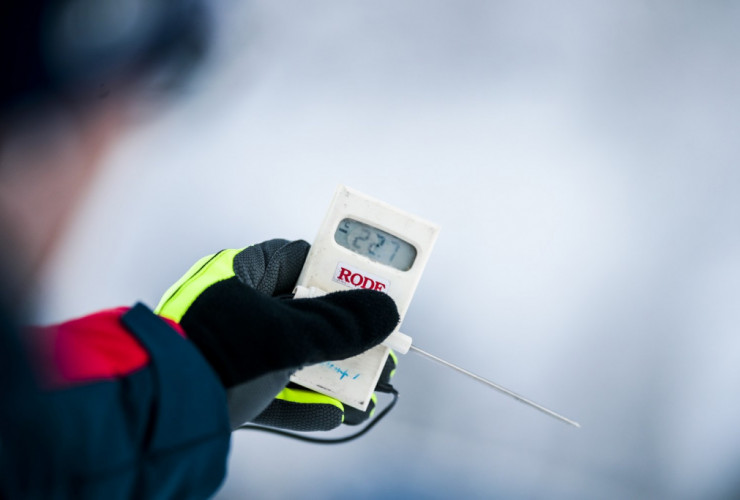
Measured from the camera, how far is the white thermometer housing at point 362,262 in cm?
82

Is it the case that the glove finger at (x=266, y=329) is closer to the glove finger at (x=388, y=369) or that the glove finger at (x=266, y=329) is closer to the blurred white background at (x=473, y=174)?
the glove finger at (x=388, y=369)

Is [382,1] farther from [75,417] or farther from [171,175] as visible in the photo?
[75,417]

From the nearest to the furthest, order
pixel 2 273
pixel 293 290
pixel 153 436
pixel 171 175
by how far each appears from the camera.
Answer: pixel 2 273 → pixel 153 436 → pixel 293 290 → pixel 171 175

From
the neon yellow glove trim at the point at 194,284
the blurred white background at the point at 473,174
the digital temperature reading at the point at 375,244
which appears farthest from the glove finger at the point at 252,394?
the blurred white background at the point at 473,174

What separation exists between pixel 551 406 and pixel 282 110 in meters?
0.84

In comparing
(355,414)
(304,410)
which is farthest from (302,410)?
(355,414)

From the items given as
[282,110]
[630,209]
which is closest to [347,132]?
[282,110]

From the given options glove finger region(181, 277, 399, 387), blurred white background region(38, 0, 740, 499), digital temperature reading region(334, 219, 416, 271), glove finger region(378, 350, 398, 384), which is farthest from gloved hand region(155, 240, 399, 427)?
blurred white background region(38, 0, 740, 499)

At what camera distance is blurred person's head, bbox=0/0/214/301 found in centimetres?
88

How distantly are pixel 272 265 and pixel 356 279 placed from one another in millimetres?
133

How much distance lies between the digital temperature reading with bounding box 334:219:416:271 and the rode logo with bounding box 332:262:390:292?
0.03 m

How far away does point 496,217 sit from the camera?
1.09m

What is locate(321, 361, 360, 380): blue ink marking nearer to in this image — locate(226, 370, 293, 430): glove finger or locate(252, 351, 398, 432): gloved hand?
locate(252, 351, 398, 432): gloved hand

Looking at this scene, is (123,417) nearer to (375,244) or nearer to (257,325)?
(257,325)
